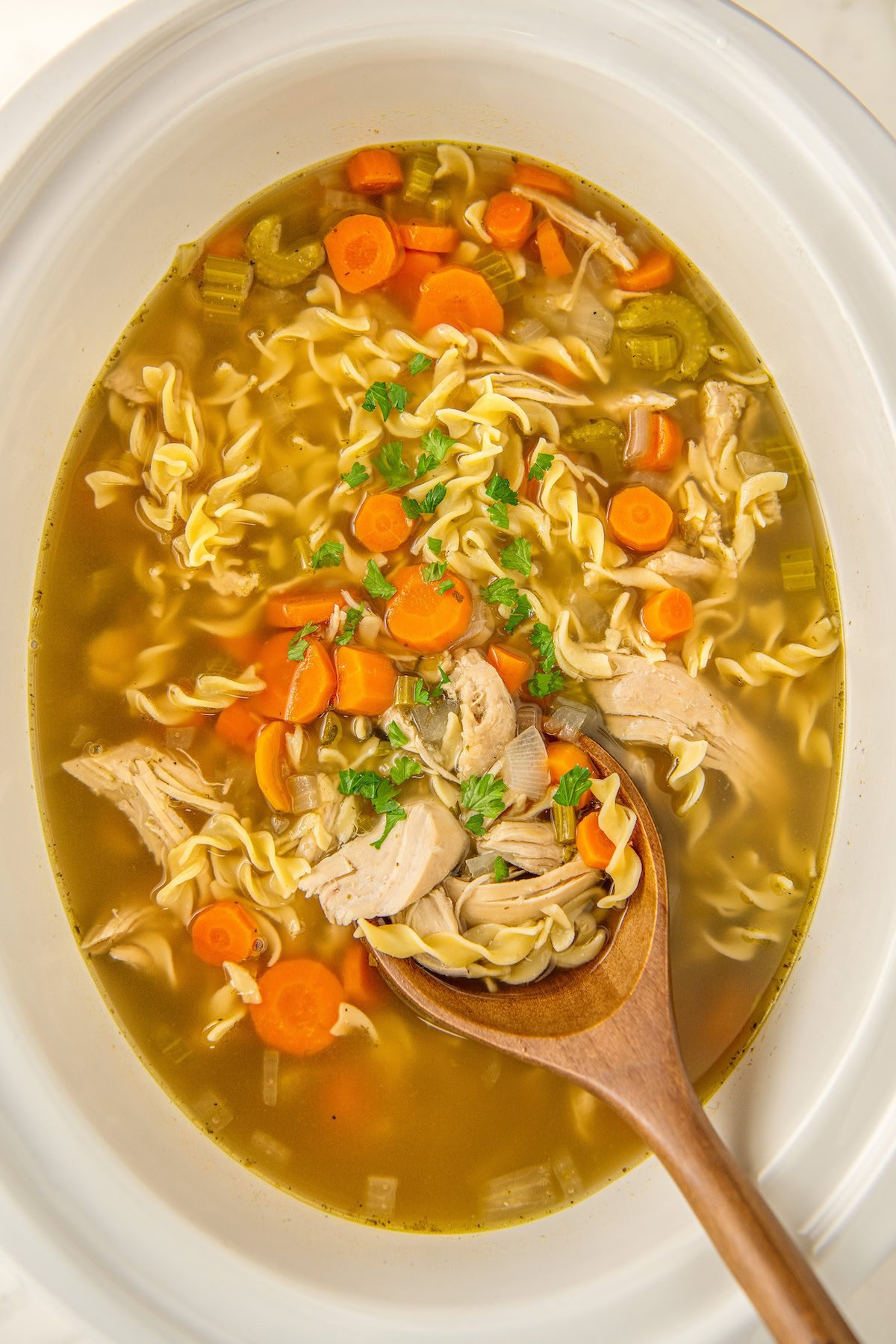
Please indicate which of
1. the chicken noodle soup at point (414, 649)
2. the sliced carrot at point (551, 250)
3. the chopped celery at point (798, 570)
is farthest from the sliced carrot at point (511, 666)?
the sliced carrot at point (551, 250)


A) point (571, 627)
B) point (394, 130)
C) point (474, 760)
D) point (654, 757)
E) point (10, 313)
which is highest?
point (394, 130)

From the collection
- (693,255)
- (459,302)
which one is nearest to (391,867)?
(459,302)

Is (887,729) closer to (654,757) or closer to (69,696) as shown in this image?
(654,757)

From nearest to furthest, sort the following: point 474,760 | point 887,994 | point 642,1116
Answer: point 642,1116
point 887,994
point 474,760

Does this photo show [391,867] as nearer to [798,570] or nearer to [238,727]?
[238,727]

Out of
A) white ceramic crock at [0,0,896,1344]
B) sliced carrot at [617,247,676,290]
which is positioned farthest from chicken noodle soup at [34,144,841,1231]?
white ceramic crock at [0,0,896,1344]

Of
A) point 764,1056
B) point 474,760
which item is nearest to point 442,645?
point 474,760

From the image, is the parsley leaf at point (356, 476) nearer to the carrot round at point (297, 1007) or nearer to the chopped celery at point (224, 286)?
the chopped celery at point (224, 286)
